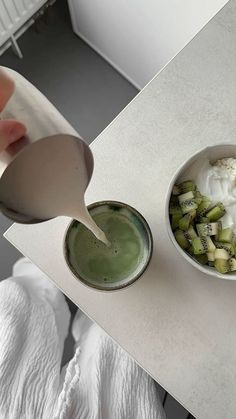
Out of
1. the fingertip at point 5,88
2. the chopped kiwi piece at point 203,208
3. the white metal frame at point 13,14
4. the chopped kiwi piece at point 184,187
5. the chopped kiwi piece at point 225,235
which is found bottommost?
the chopped kiwi piece at point 225,235

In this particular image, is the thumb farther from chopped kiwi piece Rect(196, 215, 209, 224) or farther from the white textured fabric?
the white textured fabric

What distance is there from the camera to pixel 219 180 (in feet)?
2.37

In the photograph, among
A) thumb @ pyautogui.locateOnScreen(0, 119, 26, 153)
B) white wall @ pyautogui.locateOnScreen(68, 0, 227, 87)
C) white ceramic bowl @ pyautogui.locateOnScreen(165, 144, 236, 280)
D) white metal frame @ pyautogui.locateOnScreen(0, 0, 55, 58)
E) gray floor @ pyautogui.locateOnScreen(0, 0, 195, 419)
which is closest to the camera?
thumb @ pyautogui.locateOnScreen(0, 119, 26, 153)

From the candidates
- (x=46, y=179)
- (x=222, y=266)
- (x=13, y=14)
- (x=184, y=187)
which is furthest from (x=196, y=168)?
(x=13, y=14)

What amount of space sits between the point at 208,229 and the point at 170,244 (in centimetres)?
7

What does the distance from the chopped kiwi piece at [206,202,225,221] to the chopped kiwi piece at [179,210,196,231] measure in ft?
0.07

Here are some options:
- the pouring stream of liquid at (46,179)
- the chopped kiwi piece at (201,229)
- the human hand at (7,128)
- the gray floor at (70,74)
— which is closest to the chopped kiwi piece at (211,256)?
the chopped kiwi piece at (201,229)

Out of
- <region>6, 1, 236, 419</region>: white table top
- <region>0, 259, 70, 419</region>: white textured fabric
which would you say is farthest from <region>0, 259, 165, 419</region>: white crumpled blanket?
<region>6, 1, 236, 419</region>: white table top

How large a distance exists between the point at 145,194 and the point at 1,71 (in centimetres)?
39

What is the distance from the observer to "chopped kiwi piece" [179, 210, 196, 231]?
0.70 m

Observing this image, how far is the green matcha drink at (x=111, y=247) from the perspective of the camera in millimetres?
693

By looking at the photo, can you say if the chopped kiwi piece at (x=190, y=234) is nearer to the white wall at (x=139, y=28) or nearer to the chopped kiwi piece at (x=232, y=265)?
the chopped kiwi piece at (x=232, y=265)

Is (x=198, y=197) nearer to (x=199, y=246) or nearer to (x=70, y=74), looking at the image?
(x=199, y=246)

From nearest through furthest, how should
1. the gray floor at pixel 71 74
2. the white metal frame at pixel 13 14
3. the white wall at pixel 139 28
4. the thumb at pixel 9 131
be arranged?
the thumb at pixel 9 131 < the white wall at pixel 139 28 < the white metal frame at pixel 13 14 < the gray floor at pixel 71 74
